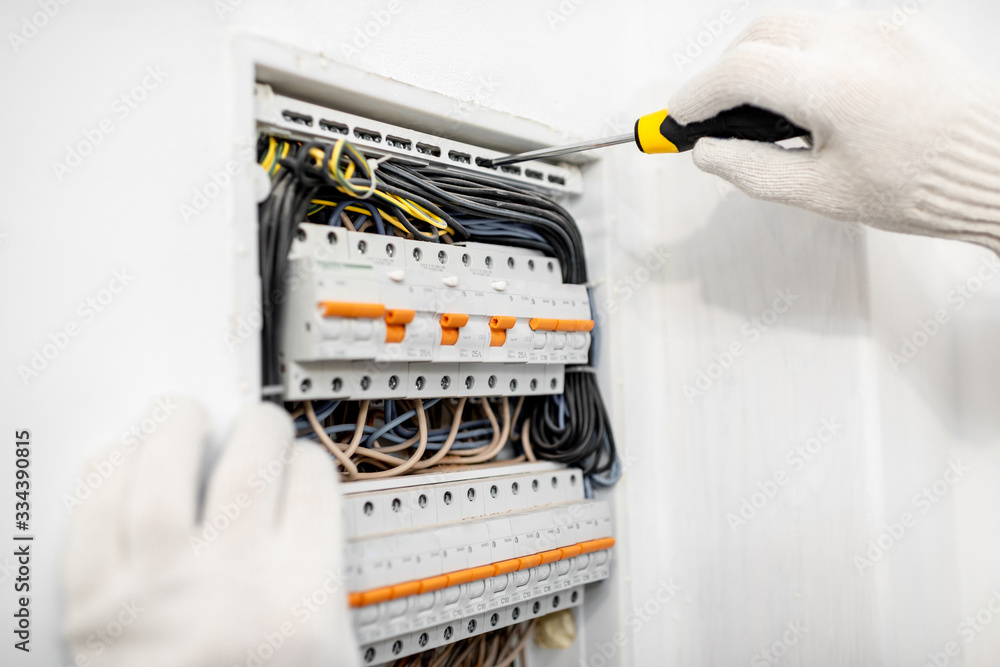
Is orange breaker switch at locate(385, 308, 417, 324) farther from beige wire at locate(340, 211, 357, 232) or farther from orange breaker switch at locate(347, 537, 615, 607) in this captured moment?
orange breaker switch at locate(347, 537, 615, 607)

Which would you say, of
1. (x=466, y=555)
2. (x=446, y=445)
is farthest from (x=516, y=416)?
(x=466, y=555)

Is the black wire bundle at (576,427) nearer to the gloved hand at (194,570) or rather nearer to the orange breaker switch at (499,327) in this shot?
the orange breaker switch at (499,327)

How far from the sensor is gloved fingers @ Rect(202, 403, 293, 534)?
23.9 inches

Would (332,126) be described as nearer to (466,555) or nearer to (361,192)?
(361,192)

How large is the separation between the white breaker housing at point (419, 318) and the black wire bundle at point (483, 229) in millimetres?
20

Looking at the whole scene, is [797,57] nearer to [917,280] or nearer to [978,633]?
[917,280]

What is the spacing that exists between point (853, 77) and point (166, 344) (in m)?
0.84

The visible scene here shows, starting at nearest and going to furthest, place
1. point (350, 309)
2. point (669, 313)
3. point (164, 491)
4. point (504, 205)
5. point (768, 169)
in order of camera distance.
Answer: point (164, 491), point (350, 309), point (768, 169), point (504, 205), point (669, 313)

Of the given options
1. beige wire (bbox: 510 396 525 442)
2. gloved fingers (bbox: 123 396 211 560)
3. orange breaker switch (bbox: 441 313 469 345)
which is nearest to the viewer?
gloved fingers (bbox: 123 396 211 560)

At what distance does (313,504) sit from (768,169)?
700 mm

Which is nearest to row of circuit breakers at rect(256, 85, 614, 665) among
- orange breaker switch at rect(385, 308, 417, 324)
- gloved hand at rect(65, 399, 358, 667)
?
orange breaker switch at rect(385, 308, 417, 324)

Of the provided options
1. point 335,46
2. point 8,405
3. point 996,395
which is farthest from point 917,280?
point 8,405

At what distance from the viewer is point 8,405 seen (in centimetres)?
62

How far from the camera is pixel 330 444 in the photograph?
31.2 inches
